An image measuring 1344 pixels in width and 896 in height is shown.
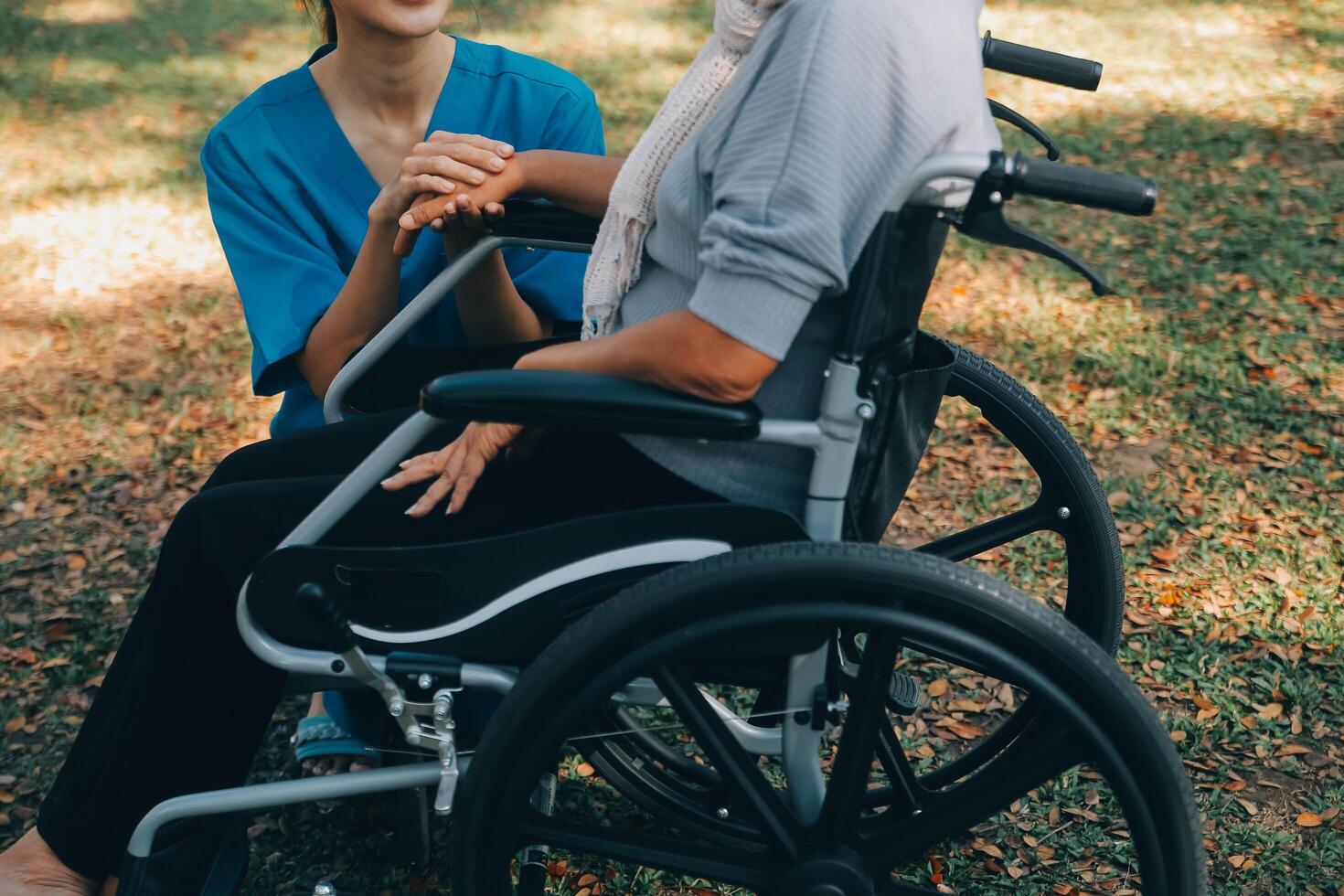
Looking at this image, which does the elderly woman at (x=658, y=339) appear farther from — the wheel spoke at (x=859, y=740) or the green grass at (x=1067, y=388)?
the green grass at (x=1067, y=388)

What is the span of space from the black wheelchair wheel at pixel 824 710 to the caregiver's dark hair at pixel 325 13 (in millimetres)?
1474

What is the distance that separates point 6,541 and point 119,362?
3.38 feet

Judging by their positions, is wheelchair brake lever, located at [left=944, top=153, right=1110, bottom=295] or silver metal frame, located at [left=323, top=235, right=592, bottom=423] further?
silver metal frame, located at [left=323, top=235, right=592, bottom=423]

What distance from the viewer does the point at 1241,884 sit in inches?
75.6

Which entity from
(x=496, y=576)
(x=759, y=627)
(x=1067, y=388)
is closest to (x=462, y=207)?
(x=496, y=576)

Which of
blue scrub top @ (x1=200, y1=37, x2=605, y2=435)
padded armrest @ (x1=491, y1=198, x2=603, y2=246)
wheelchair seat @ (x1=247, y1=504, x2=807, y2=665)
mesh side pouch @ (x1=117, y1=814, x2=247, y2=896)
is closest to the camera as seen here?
wheelchair seat @ (x1=247, y1=504, x2=807, y2=665)

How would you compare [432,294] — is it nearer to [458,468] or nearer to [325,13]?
[458,468]

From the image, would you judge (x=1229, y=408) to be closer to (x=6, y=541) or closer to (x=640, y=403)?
(x=640, y=403)

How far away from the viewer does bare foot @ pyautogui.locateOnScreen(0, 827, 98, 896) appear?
167cm

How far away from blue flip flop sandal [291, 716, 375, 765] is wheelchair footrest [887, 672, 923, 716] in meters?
0.97

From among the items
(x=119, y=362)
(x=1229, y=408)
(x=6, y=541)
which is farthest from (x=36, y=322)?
(x=1229, y=408)

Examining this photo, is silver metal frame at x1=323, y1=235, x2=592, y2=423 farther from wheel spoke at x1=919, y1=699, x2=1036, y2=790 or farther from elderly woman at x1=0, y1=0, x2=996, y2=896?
wheel spoke at x1=919, y1=699, x2=1036, y2=790

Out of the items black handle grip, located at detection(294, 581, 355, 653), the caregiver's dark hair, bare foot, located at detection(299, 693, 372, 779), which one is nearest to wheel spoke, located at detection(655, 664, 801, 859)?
black handle grip, located at detection(294, 581, 355, 653)

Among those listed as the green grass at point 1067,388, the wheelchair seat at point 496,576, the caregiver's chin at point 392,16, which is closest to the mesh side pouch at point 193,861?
the green grass at point 1067,388
